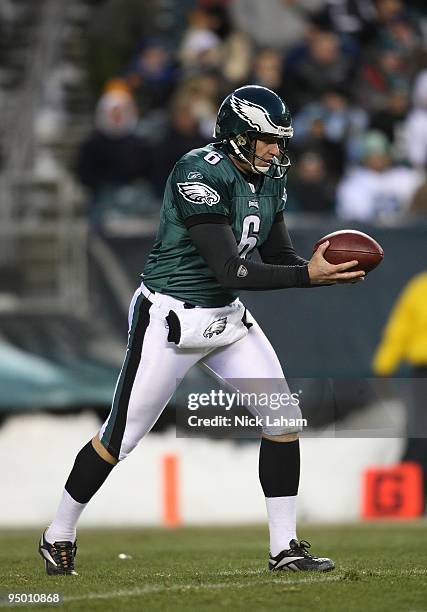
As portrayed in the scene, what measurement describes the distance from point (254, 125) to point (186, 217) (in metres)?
0.48

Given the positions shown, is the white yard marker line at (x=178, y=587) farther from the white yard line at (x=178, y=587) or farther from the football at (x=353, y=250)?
the football at (x=353, y=250)

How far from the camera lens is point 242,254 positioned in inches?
240

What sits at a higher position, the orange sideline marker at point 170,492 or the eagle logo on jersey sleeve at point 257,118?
the eagle logo on jersey sleeve at point 257,118

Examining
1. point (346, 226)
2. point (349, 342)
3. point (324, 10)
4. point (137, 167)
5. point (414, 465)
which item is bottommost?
point (414, 465)

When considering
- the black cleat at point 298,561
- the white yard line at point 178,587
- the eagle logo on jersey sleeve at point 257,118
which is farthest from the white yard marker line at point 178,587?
the eagle logo on jersey sleeve at point 257,118

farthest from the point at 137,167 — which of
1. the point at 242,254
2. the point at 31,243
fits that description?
the point at 242,254

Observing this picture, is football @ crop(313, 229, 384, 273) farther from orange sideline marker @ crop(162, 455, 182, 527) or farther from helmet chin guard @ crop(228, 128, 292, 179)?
orange sideline marker @ crop(162, 455, 182, 527)

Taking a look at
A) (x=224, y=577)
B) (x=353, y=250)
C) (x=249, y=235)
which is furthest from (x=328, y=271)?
(x=224, y=577)

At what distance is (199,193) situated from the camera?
226 inches

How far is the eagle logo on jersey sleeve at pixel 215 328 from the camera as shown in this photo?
233 inches

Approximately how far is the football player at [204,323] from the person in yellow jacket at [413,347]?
12.6ft

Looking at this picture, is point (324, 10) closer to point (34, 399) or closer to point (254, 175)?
point (34, 399)

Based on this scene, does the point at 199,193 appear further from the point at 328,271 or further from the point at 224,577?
the point at 224,577

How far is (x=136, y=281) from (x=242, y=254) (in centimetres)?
405
